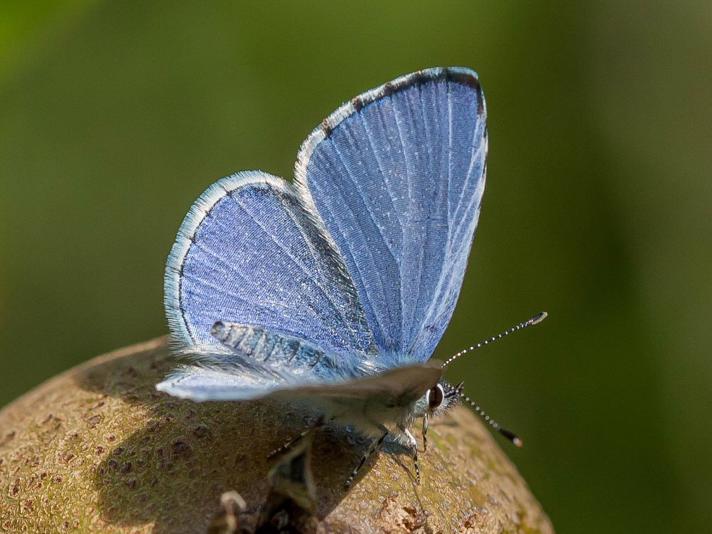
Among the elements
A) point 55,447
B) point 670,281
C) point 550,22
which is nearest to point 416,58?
point 550,22

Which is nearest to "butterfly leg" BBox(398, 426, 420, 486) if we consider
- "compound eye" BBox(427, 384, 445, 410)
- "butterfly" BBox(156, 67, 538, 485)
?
"butterfly" BBox(156, 67, 538, 485)

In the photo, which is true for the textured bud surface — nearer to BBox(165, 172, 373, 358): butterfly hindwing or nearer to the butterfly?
the butterfly

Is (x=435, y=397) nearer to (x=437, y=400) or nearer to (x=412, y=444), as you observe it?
(x=437, y=400)

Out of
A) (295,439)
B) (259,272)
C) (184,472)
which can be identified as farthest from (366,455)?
(259,272)

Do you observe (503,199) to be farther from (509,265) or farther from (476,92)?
(476,92)

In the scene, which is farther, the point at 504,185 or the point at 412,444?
the point at 504,185
